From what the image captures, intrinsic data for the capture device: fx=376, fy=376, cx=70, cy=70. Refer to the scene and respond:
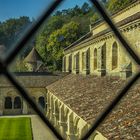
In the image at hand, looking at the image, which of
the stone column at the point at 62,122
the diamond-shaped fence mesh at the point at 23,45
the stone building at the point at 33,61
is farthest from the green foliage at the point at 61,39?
the diamond-shaped fence mesh at the point at 23,45

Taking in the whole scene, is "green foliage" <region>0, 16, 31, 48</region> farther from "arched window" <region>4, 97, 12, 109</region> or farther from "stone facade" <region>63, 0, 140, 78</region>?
"arched window" <region>4, 97, 12, 109</region>

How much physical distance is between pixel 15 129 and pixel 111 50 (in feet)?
31.9

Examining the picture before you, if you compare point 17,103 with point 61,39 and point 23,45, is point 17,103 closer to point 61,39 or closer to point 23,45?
point 61,39

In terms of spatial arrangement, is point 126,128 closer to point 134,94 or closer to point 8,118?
point 134,94

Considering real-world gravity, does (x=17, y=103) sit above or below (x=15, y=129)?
above

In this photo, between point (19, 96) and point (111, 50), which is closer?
point (111, 50)

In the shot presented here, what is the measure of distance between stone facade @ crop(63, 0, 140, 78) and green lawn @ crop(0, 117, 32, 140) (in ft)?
21.6

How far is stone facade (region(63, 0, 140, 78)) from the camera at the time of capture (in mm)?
19125

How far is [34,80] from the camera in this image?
40.7 m

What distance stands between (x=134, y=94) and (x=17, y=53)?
12.0 meters

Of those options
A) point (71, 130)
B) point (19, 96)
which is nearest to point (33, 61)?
point (19, 96)

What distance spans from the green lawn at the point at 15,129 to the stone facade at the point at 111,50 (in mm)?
6581

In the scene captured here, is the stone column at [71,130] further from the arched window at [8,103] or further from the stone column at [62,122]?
the arched window at [8,103]

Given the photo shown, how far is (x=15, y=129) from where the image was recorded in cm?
2825
